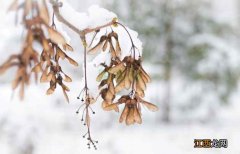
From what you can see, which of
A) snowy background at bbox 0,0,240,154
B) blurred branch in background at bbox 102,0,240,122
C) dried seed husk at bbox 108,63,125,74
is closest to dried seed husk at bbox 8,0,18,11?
dried seed husk at bbox 108,63,125,74

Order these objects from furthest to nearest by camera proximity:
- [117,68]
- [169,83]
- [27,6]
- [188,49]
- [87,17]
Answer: [169,83] < [188,49] < [87,17] < [117,68] < [27,6]

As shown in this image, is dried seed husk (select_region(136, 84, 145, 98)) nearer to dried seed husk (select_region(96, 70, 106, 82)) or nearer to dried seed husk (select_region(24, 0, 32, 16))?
dried seed husk (select_region(96, 70, 106, 82))

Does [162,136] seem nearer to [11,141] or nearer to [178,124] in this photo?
[178,124]

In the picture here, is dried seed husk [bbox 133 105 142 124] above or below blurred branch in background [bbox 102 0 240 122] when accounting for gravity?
below

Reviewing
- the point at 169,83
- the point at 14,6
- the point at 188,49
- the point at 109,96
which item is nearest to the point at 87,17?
the point at 109,96

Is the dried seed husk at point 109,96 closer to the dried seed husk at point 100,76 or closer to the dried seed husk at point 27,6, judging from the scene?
the dried seed husk at point 100,76

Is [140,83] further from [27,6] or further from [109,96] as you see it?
[27,6]

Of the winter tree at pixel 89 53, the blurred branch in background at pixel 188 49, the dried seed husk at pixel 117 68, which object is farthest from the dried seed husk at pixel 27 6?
the blurred branch in background at pixel 188 49

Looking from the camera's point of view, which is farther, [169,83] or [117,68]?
[169,83]

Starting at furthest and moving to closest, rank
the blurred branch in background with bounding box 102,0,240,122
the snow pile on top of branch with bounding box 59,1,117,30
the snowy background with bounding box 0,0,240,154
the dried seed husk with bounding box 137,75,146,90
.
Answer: the blurred branch in background with bounding box 102,0,240,122, the snowy background with bounding box 0,0,240,154, the snow pile on top of branch with bounding box 59,1,117,30, the dried seed husk with bounding box 137,75,146,90
